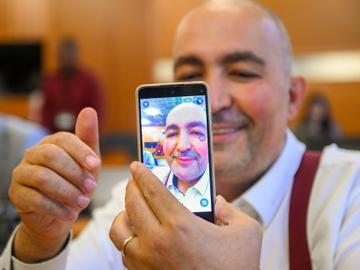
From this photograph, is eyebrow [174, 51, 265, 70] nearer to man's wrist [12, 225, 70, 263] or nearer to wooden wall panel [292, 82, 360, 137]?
man's wrist [12, 225, 70, 263]

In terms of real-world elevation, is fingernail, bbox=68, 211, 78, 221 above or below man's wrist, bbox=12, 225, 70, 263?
above

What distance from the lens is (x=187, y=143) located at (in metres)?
0.58

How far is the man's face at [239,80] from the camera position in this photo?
0.90m

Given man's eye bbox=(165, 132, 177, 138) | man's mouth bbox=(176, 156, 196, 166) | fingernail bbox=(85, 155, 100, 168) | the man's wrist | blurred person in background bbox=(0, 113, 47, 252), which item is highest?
man's eye bbox=(165, 132, 177, 138)

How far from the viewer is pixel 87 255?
941 mm

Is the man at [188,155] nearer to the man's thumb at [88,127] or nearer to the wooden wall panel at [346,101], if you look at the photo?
the man's thumb at [88,127]

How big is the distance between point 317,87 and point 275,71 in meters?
3.68

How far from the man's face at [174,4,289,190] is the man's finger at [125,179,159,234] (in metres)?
0.36

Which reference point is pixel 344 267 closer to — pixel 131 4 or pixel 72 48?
pixel 72 48

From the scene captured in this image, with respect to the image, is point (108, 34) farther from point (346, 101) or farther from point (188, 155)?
point (188, 155)

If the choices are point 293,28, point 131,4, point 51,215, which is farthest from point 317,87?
point 51,215

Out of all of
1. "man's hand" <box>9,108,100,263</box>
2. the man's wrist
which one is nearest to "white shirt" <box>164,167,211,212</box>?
"man's hand" <box>9,108,100,263</box>

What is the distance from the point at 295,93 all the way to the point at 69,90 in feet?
8.98

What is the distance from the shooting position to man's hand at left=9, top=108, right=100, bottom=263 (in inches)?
25.0
